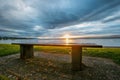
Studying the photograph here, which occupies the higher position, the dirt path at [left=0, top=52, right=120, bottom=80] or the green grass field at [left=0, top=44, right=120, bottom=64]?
the green grass field at [left=0, top=44, right=120, bottom=64]

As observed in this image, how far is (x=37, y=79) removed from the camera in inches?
154

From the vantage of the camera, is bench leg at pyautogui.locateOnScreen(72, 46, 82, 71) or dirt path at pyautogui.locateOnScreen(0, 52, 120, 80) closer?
dirt path at pyautogui.locateOnScreen(0, 52, 120, 80)

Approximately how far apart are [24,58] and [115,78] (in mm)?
5291

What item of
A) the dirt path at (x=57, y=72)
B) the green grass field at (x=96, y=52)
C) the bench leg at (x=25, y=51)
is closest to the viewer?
the dirt path at (x=57, y=72)

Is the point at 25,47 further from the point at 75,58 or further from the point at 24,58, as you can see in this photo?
the point at 75,58

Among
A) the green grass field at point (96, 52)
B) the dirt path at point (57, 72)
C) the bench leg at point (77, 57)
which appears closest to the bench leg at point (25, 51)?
the dirt path at point (57, 72)

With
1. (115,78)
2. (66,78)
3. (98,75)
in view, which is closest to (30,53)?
(66,78)

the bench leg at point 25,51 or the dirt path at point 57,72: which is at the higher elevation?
the bench leg at point 25,51

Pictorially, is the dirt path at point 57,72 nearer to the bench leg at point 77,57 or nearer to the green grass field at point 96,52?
the bench leg at point 77,57

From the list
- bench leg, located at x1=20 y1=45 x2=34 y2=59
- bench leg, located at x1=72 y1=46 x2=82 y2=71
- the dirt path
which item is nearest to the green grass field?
the dirt path

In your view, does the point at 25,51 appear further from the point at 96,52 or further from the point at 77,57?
the point at 96,52

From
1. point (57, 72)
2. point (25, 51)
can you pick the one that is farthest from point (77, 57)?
point (25, 51)

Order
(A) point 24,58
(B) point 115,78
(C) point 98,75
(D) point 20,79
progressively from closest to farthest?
(D) point 20,79, (B) point 115,78, (C) point 98,75, (A) point 24,58

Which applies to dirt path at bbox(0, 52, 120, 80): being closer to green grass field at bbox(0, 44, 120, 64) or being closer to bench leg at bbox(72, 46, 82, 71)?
bench leg at bbox(72, 46, 82, 71)
